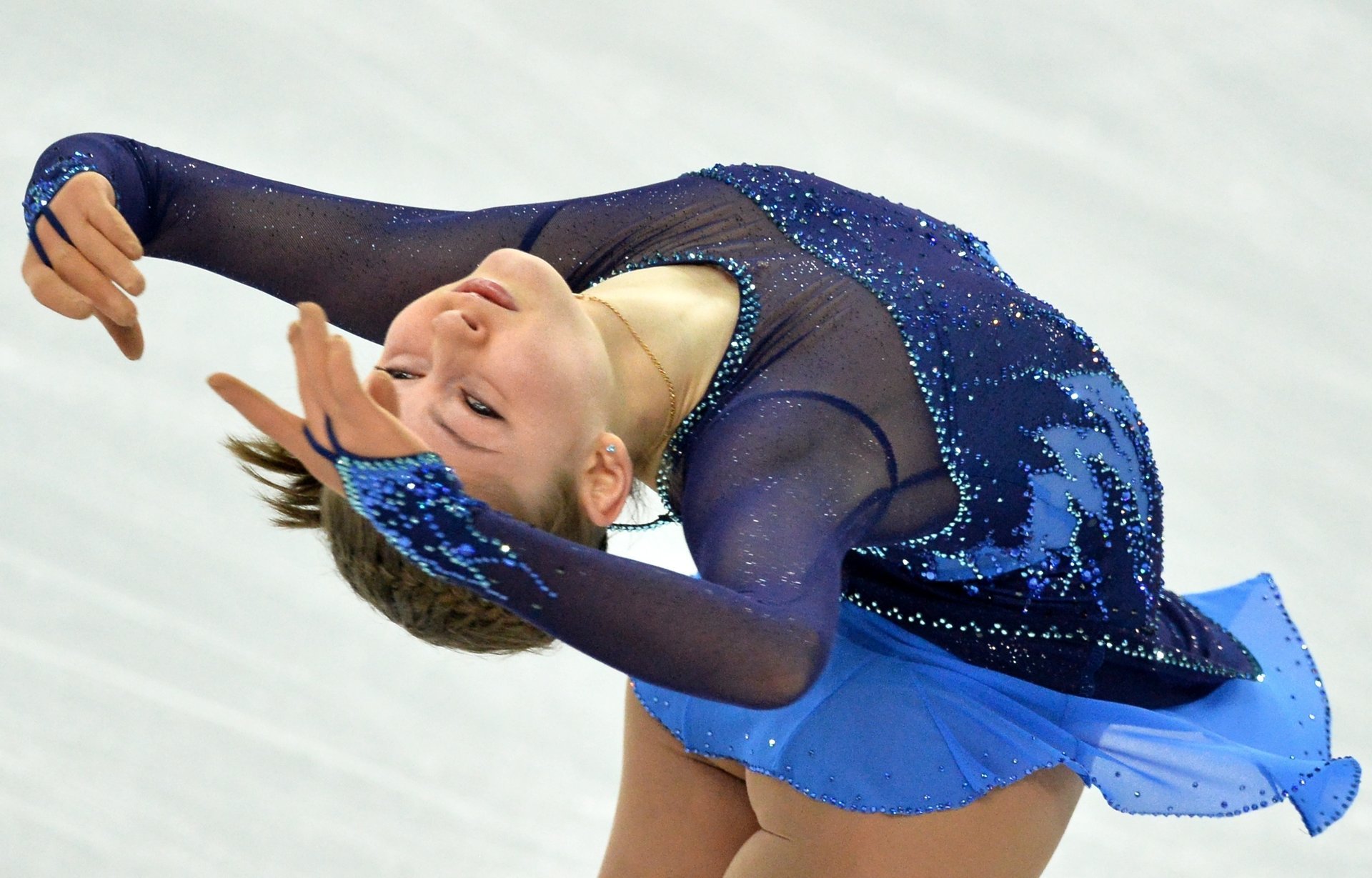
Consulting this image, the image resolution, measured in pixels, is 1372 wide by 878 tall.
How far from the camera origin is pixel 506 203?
3.48m

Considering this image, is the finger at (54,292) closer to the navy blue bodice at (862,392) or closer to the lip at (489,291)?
the navy blue bodice at (862,392)

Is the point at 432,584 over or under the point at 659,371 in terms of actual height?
under

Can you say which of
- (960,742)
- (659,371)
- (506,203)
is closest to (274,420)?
(659,371)

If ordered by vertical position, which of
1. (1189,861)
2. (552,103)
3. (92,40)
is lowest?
(1189,861)

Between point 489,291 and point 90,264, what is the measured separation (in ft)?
1.31

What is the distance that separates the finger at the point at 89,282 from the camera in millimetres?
1720

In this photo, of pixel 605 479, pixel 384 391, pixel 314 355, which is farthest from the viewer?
pixel 605 479

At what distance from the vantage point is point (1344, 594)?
3.08m

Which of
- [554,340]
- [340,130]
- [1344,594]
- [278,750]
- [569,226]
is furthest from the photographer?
[340,130]

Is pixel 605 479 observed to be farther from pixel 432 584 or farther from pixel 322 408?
pixel 322 408

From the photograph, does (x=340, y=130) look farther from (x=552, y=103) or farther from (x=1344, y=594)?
(x=1344, y=594)

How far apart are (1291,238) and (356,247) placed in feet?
7.06

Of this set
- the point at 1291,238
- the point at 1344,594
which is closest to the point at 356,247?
the point at 1344,594

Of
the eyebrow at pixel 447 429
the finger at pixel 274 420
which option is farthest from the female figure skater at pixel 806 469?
the finger at pixel 274 420
